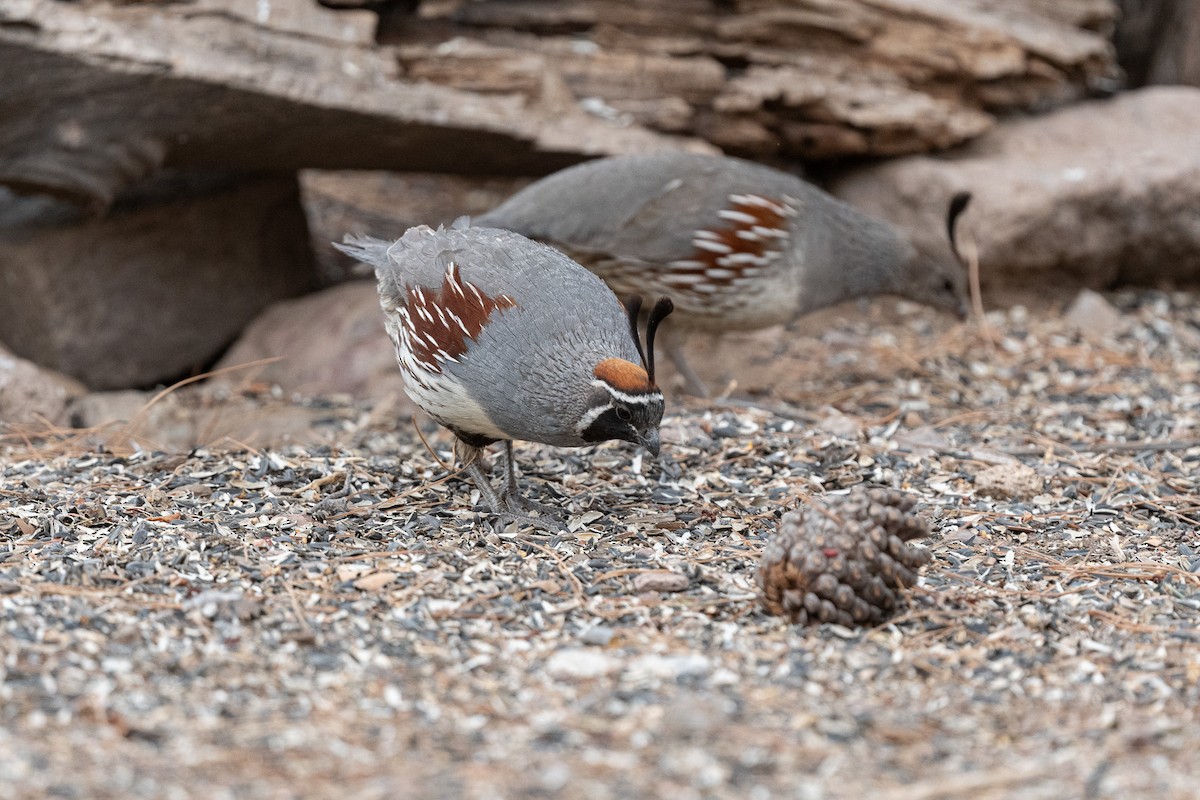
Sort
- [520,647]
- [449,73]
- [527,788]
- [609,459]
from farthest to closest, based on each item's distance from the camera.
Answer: [449,73], [609,459], [520,647], [527,788]

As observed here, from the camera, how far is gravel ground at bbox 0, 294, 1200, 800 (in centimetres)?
282

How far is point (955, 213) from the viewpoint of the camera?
7.26 meters

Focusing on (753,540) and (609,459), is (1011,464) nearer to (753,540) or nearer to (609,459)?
(753,540)

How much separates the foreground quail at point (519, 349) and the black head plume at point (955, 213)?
3.35 m

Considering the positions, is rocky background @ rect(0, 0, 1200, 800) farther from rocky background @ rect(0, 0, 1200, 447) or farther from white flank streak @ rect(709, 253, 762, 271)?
white flank streak @ rect(709, 253, 762, 271)

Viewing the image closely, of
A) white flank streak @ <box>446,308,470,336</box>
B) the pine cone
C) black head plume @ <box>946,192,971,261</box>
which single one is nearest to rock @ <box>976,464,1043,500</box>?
the pine cone

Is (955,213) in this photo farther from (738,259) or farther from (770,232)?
(738,259)

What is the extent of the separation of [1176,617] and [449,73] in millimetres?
4747

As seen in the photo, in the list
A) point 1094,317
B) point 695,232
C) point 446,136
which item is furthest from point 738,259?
point 1094,317

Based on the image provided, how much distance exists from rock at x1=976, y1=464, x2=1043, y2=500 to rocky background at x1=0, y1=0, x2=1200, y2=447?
322 centimetres

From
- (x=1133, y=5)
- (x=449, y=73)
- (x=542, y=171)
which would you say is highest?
(x=1133, y=5)

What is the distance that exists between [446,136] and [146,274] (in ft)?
6.85

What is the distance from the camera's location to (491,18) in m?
7.11

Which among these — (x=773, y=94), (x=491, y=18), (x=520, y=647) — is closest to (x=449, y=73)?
(x=491, y=18)
